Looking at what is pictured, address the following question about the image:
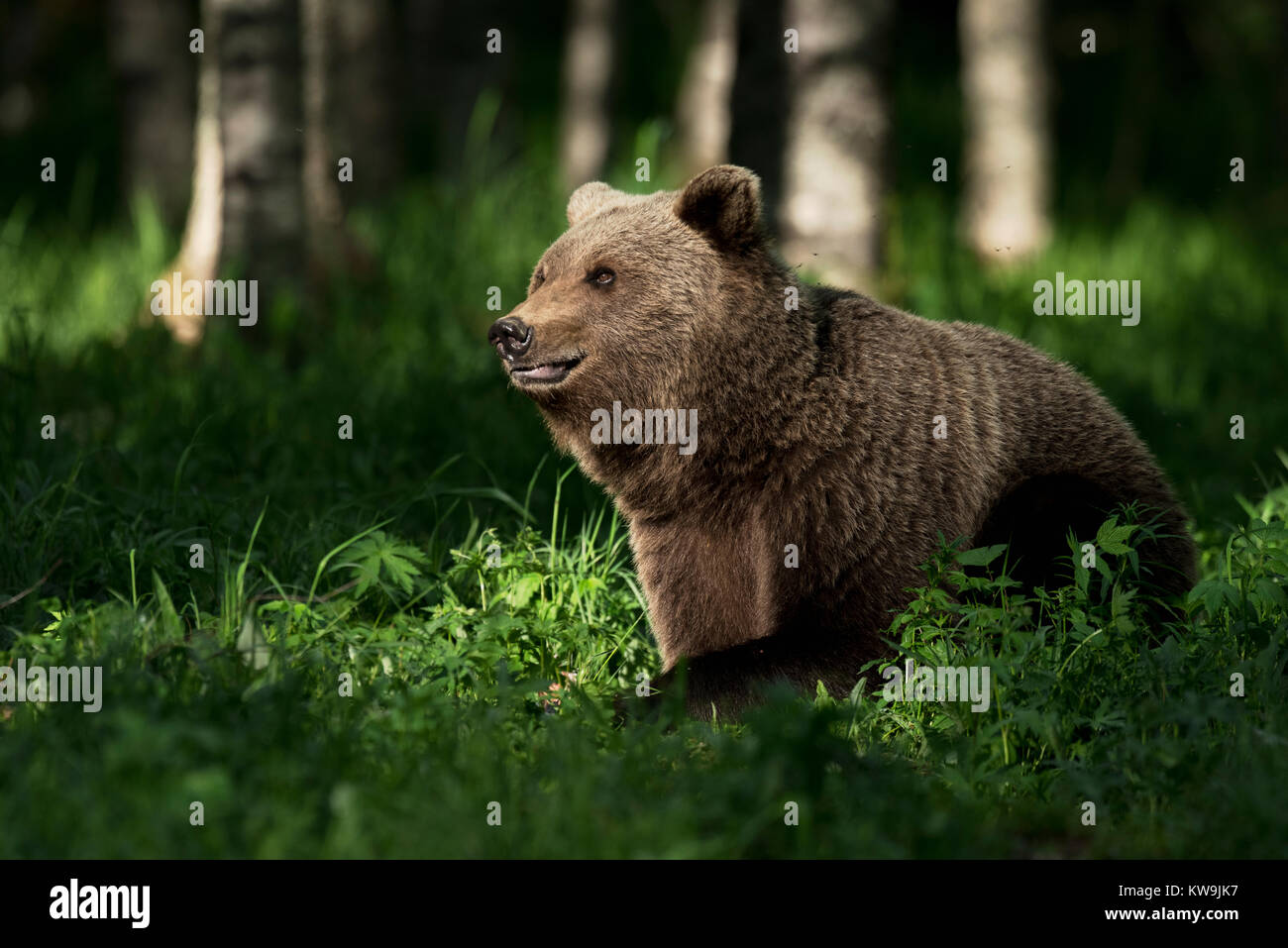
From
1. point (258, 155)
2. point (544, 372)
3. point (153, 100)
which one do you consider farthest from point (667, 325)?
point (153, 100)

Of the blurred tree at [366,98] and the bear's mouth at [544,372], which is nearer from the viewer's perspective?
the bear's mouth at [544,372]

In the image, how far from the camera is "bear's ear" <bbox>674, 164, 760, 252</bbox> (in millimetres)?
4641

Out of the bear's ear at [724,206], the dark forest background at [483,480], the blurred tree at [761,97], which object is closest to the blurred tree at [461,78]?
the dark forest background at [483,480]

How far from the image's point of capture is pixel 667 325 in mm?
Answer: 4648

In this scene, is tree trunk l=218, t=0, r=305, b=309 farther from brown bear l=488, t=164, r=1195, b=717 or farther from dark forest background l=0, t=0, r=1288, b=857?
brown bear l=488, t=164, r=1195, b=717

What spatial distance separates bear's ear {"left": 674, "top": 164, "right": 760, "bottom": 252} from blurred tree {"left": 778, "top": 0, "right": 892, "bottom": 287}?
11.0ft

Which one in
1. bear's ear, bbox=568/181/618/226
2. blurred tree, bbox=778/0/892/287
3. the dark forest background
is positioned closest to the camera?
the dark forest background

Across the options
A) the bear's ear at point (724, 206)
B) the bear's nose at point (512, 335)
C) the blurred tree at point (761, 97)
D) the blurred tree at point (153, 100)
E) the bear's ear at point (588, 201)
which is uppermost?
the blurred tree at point (153, 100)

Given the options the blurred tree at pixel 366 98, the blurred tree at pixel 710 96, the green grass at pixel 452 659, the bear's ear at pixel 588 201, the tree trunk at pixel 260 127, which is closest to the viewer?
the green grass at pixel 452 659

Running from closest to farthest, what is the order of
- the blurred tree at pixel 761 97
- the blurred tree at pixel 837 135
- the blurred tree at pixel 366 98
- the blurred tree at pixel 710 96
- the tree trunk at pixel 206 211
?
the tree trunk at pixel 206 211 → the blurred tree at pixel 837 135 → the blurred tree at pixel 761 97 → the blurred tree at pixel 366 98 → the blurred tree at pixel 710 96

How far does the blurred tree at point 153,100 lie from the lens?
37.8 ft

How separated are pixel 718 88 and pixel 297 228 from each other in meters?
6.87

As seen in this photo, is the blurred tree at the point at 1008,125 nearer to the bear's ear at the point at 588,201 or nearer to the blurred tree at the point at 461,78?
the blurred tree at the point at 461,78

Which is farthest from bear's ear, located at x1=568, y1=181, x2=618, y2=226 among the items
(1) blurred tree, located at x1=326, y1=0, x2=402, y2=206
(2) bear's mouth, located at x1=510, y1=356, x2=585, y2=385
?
(1) blurred tree, located at x1=326, y1=0, x2=402, y2=206
